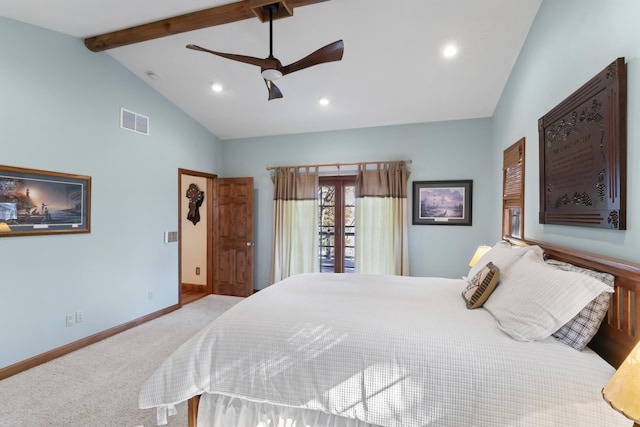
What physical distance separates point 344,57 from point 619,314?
296 cm

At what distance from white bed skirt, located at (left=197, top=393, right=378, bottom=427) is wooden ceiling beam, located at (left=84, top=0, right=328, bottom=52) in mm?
2821

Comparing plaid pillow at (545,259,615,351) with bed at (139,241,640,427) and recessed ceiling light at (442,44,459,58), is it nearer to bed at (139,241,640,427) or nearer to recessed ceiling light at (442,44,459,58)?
bed at (139,241,640,427)

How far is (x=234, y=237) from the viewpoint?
16.1 feet

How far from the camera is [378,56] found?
2996 mm

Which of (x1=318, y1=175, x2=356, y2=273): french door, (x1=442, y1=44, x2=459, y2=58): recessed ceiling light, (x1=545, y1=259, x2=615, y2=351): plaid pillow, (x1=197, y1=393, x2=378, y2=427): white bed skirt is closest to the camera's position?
(x1=545, y1=259, x2=615, y2=351): plaid pillow

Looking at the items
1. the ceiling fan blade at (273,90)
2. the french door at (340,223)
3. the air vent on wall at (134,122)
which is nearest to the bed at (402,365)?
the ceiling fan blade at (273,90)

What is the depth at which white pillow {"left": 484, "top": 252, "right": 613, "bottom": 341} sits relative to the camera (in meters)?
1.34

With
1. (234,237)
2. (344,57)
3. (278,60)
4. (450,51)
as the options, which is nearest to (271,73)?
(278,60)

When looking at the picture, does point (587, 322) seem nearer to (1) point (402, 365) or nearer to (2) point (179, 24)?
(1) point (402, 365)

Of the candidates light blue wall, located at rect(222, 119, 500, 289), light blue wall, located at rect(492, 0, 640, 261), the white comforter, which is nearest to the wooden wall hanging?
light blue wall, located at rect(492, 0, 640, 261)

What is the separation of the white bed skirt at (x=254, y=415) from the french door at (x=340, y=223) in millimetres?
3023

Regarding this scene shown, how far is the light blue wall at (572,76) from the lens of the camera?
1.33 metres

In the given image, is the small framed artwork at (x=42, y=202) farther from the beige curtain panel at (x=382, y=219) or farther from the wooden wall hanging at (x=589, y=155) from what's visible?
the wooden wall hanging at (x=589, y=155)

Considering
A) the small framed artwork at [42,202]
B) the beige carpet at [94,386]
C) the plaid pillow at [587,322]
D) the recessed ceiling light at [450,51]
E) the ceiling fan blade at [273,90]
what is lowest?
the beige carpet at [94,386]
